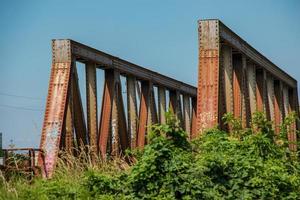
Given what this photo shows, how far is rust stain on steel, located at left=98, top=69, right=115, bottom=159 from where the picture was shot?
A: 20.7 meters

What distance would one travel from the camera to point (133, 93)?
79.5ft

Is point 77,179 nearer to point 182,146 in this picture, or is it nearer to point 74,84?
point 182,146

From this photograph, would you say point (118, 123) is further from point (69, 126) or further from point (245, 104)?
point (245, 104)

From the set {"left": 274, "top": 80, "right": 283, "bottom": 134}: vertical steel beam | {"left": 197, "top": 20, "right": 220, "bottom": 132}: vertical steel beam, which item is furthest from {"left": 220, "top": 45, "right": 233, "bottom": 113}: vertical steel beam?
{"left": 274, "top": 80, "right": 283, "bottom": 134}: vertical steel beam

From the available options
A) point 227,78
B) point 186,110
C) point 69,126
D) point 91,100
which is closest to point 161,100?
point 186,110

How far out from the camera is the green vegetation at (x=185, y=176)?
9.02 metres

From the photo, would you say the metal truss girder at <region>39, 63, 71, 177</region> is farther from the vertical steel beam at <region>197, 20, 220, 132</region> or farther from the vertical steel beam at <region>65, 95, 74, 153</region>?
the vertical steel beam at <region>197, 20, 220, 132</region>

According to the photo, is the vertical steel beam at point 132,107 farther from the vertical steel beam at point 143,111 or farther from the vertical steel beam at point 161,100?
the vertical steel beam at point 161,100

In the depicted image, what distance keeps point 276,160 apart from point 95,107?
1077 centimetres

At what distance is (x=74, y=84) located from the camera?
18.4 metres

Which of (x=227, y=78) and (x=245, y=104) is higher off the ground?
(x=227, y=78)

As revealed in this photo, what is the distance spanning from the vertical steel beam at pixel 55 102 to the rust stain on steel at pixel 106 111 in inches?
134

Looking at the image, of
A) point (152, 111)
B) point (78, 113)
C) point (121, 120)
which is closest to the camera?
point (78, 113)

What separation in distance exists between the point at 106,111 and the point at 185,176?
40.6ft
